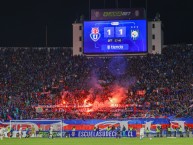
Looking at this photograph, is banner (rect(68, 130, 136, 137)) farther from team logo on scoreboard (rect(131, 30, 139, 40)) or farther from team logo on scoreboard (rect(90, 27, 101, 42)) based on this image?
team logo on scoreboard (rect(90, 27, 101, 42))

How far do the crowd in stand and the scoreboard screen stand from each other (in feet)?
12.7

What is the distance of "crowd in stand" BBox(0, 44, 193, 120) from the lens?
6675cm

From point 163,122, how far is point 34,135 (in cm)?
1400

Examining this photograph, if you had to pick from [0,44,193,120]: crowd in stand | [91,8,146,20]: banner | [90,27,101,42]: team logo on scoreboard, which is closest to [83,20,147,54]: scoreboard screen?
[90,27,101,42]: team logo on scoreboard

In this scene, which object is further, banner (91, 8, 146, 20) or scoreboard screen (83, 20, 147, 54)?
banner (91, 8, 146, 20)

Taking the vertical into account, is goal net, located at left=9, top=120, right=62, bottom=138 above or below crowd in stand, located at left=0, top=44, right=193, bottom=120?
below

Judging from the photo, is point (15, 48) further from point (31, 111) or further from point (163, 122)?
point (163, 122)

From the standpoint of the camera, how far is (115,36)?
75125 mm

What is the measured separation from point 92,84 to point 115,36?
7601 millimetres

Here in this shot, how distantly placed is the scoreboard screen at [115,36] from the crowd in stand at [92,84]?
3.86m

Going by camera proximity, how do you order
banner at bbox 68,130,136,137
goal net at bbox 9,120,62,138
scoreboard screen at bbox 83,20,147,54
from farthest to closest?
scoreboard screen at bbox 83,20,147,54, goal net at bbox 9,120,62,138, banner at bbox 68,130,136,137

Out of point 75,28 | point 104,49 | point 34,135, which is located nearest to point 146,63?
point 104,49

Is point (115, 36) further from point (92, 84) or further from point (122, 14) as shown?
point (92, 84)

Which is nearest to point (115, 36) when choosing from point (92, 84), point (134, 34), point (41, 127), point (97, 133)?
point (134, 34)
